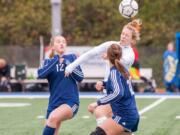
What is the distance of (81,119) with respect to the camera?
15453 millimetres

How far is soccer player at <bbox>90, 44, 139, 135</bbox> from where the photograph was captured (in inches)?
364

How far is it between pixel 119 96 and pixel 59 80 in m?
1.36

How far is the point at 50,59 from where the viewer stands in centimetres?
1038

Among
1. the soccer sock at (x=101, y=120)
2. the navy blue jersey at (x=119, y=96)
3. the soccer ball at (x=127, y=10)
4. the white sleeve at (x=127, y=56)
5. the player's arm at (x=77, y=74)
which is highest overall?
the soccer ball at (x=127, y=10)

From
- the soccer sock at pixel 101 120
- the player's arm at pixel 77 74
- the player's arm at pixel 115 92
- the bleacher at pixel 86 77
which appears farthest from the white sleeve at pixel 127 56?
the bleacher at pixel 86 77

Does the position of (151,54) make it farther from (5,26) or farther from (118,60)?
(118,60)

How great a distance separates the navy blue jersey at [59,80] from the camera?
10.3m

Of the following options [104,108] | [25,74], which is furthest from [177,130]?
[25,74]

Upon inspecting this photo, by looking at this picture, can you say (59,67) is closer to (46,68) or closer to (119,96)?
(46,68)

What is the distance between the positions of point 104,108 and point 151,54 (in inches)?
814

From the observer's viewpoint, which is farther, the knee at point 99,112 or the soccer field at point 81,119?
the soccer field at point 81,119

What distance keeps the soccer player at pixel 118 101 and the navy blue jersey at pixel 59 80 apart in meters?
0.97

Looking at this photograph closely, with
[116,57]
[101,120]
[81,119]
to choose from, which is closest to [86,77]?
[81,119]

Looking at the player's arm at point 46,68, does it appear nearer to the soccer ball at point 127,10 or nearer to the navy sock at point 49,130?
the navy sock at point 49,130
